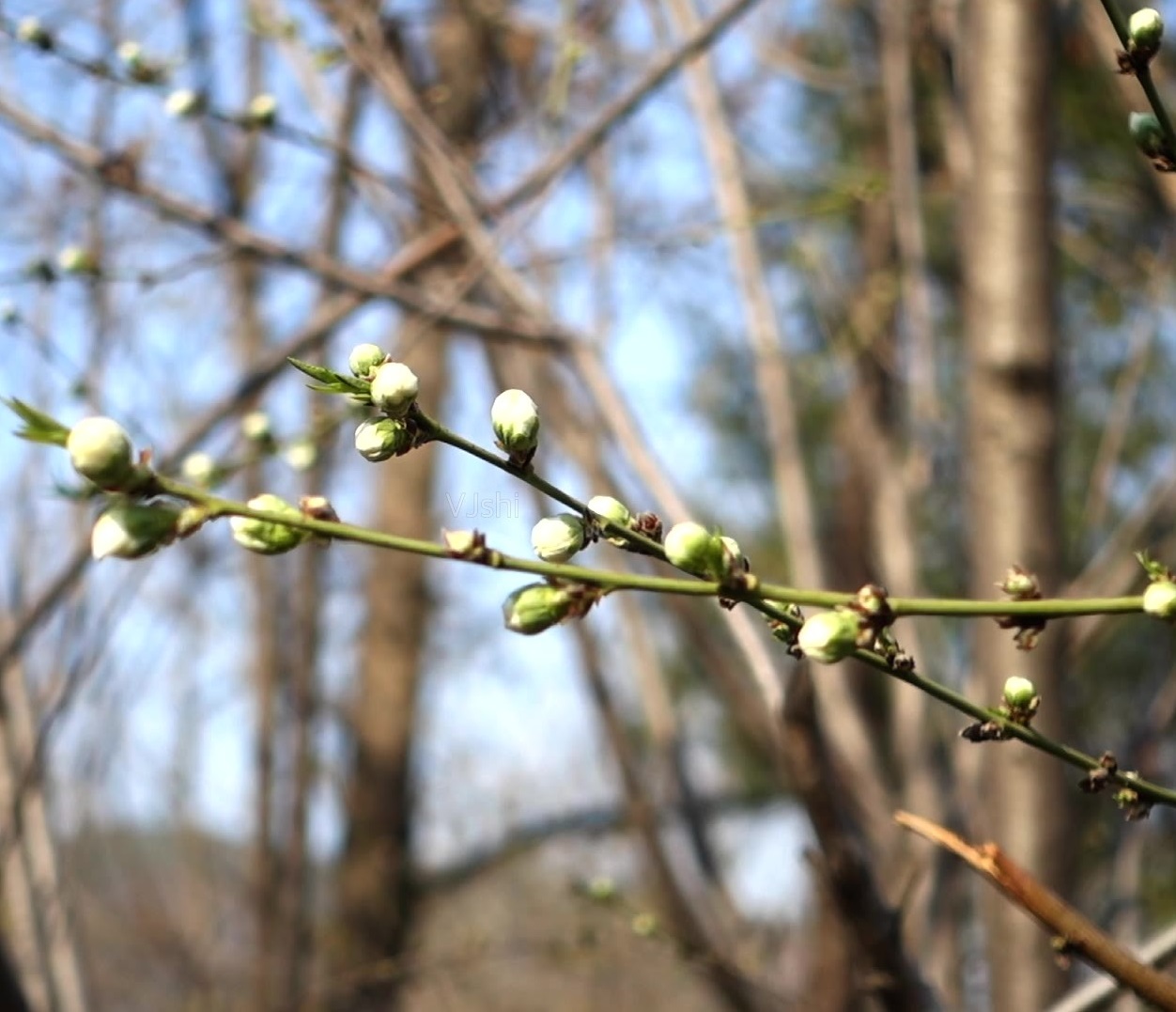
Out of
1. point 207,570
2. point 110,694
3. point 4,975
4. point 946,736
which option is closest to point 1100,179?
point 946,736

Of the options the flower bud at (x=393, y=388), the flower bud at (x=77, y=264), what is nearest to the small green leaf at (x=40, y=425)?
the flower bud at (x=393, y=388)

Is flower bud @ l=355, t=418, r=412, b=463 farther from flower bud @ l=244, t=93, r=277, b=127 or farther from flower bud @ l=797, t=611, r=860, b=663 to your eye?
flower bud @ l=244, t=93, r=277, b=127

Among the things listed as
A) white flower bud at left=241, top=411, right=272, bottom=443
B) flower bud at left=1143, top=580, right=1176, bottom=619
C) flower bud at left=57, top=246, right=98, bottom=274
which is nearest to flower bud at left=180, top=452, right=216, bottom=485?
white flower bud at left=241, top=411, right=272, bottom=443

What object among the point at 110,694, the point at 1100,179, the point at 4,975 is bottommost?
the point at 4,975

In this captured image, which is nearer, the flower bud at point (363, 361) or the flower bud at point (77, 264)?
the flower bud at point (363, 361)

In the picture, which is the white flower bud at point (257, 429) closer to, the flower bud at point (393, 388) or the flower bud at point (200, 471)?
the flower bud at point (200, 471)

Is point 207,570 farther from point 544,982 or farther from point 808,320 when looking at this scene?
point 544,982
